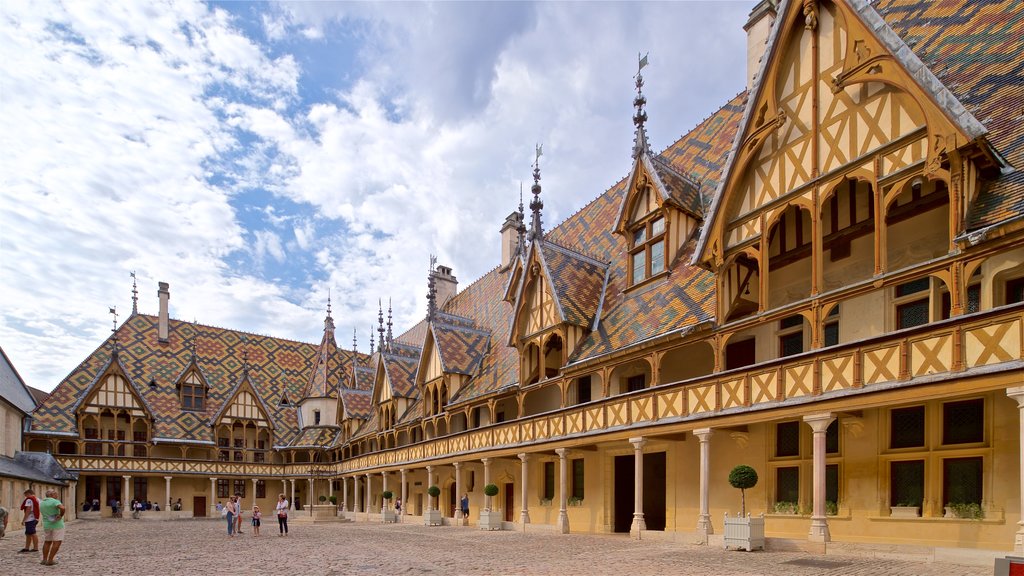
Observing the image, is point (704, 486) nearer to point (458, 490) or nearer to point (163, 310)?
point (458, 490)

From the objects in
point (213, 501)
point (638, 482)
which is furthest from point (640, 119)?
point (213, 501)

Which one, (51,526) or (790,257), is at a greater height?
(790,257)

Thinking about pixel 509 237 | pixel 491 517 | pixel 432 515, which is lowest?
pixel 432 515

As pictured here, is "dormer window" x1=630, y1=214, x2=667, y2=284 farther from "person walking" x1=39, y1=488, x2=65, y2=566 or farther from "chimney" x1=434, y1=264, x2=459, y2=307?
"chimney" x1=434, y1=264, x2=459, y2=307

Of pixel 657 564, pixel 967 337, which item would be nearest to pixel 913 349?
pixel 967 337

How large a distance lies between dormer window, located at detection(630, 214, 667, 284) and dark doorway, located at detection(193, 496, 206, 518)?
124ft

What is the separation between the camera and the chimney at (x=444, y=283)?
45884 mm

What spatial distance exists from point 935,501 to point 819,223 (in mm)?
5463

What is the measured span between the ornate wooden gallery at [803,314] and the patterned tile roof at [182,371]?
25.3m

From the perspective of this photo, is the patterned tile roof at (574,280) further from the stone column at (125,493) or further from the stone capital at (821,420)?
the stone column at (125,493)

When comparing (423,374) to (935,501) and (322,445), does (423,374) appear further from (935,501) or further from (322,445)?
(935,501)

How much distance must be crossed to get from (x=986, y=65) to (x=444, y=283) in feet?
120

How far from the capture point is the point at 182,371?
47.9 m

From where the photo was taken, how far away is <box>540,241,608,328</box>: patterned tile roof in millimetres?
20953
